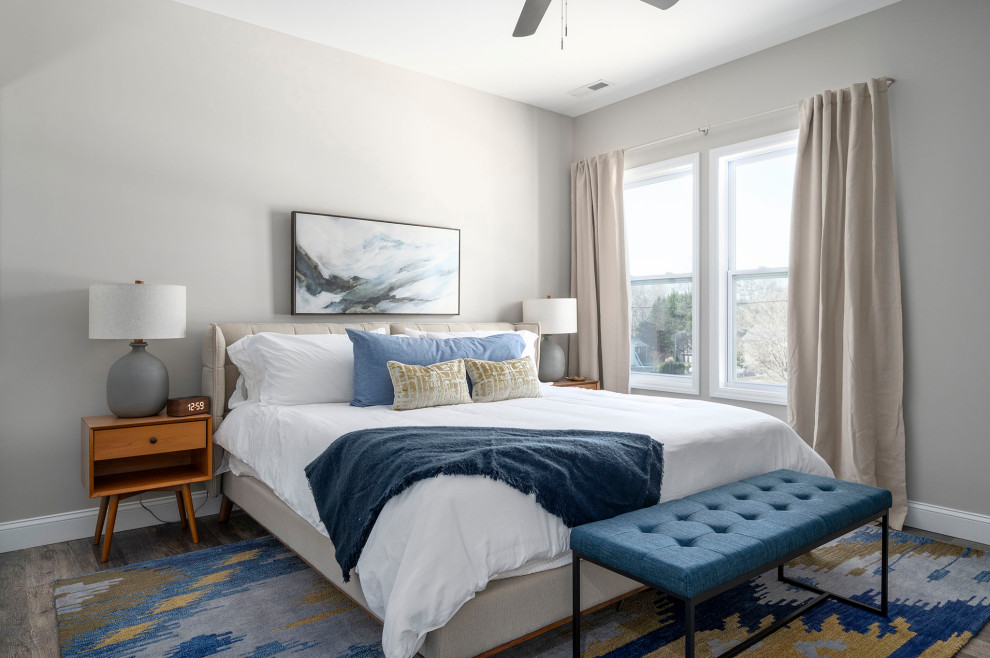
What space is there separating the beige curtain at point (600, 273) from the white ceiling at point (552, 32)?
759 millimetres

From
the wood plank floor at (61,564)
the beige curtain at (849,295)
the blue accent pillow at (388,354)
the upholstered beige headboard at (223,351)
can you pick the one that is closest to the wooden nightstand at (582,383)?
the blue accent pillow at (388,354)

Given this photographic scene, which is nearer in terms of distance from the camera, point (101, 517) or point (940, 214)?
point (101, 517)

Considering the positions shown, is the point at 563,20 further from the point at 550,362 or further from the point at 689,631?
the point at 689,631

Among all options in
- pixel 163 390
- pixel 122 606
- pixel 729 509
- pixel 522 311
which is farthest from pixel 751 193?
pixel 122 606

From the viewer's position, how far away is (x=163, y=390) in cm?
305

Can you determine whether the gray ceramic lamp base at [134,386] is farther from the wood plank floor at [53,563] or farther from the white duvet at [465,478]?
the wood plank floor at [53,563]

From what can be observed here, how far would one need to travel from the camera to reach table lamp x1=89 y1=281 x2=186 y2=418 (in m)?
2.83

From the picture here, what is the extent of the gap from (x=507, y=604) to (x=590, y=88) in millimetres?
3881

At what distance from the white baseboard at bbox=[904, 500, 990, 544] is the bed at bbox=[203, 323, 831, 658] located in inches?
34.7

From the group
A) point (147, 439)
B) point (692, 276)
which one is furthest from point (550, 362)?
point (147, 439)

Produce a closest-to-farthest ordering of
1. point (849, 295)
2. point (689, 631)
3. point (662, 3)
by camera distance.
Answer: point (689, 631) → point (662, 3) → point (849, 295)

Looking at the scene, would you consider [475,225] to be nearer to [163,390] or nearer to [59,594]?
[163,390]

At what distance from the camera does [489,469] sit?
183cm

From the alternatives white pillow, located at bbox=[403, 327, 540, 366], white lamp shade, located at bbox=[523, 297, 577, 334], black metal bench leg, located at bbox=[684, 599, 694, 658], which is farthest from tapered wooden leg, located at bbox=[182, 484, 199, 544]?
white lamp shade, located at bbox=[523, 297, 577, 334]
